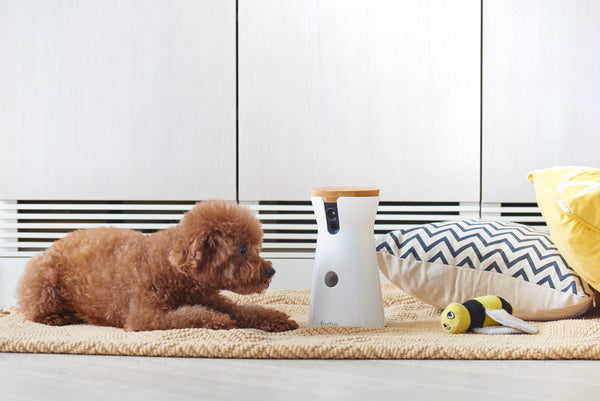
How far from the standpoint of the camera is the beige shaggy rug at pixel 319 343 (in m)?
1.01

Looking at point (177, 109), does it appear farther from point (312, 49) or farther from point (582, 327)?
point (582, 327)

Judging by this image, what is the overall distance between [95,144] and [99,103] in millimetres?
120

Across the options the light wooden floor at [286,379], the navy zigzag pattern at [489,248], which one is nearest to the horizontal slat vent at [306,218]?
the navy zigzag pattern at [489,248]

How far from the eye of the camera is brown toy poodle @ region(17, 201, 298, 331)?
3.64ft

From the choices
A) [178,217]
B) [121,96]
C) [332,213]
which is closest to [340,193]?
[332,213]

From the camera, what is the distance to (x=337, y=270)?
120 centimetres

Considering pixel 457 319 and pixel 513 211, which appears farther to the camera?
pixel 513 211

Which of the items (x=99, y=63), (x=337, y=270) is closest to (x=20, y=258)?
(x=99, y=63)

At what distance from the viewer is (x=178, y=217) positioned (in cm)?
202

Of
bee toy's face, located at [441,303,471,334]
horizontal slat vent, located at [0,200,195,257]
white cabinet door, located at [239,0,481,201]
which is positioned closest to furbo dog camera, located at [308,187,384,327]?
bee toy's face, located at [441,303,471,334]

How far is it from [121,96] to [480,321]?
1279 millimetres

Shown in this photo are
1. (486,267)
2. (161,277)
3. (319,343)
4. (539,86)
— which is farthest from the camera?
(539,86)

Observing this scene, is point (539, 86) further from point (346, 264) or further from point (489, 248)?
point (346, 264)

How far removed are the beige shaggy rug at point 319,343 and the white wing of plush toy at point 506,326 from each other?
→ 0.02 m
